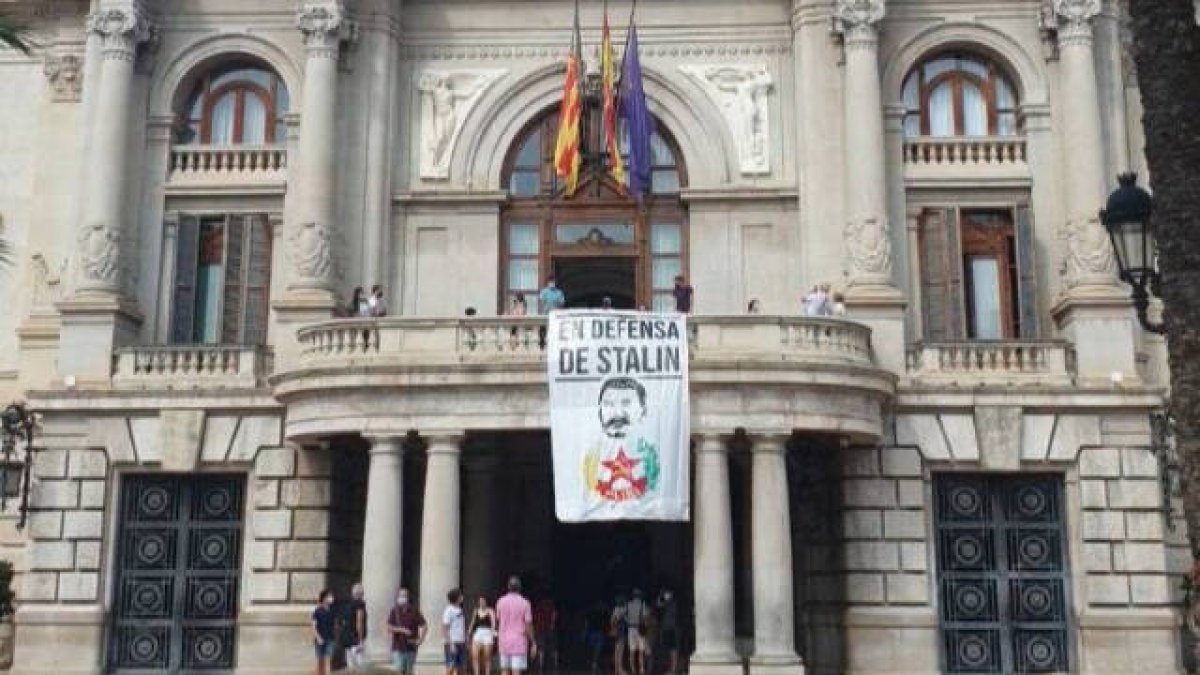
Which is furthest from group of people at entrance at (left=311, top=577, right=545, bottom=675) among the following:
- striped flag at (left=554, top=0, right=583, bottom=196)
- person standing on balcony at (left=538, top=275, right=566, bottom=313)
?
striped flag at (left=554, top=0, right=583, bottom=196)

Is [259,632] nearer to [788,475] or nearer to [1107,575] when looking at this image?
[788,475]

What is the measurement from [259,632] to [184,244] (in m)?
9.25

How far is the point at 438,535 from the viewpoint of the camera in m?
25.2

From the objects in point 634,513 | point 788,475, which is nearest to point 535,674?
point 634,513

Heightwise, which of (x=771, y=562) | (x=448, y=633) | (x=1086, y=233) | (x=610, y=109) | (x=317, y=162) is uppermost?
(x=610, y=109)

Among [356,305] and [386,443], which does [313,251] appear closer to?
[356,305]

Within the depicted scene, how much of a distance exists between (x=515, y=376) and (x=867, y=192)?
9.12m

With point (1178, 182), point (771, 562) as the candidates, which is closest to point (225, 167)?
point (771, 562)

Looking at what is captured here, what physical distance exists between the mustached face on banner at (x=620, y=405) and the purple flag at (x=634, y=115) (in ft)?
21.5

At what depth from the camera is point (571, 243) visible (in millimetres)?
31484

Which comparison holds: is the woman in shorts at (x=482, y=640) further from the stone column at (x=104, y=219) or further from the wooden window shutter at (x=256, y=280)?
the stone column at (x=104, y=219)

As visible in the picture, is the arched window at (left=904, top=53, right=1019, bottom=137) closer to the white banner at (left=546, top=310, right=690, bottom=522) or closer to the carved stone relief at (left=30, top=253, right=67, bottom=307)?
the white banner at (left=546, top=310, right=690, bottom=522)

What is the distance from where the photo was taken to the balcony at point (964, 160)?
3069 centimetres

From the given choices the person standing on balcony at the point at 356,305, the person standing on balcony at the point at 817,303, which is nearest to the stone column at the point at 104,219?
the person standing on balcony at the point at 356,305
